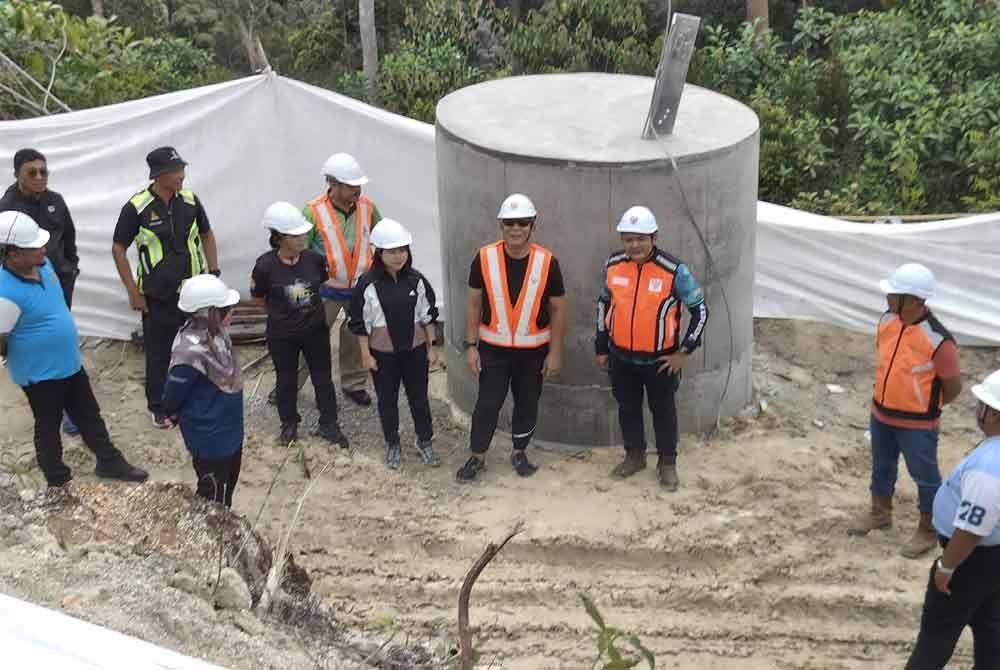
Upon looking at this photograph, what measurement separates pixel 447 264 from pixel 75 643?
506cm

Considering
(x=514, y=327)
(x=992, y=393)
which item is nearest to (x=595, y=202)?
(x=514, y=327)

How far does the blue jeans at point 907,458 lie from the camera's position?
6.15 m

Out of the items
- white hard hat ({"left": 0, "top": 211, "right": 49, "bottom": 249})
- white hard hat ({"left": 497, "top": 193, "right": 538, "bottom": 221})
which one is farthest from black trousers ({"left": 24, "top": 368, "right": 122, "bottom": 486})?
white hard hat ({"left": 497, "top": 193, "right": 538, "bottom": 221})

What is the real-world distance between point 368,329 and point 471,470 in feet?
3.17

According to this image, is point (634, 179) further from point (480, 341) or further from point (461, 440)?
point (461, 440)

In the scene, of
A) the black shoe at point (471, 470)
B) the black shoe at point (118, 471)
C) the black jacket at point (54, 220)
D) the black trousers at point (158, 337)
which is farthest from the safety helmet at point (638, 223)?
the black jacket at point (54, 220)

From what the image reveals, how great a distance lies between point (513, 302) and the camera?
6766 mm

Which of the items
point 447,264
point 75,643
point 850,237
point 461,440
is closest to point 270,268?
point 447,264

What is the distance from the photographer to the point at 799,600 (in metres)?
6.10

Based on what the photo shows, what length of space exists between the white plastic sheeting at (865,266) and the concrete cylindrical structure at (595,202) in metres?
1.15

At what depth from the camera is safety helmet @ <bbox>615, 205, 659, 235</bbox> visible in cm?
640

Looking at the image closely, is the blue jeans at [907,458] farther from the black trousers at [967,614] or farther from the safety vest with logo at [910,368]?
the black trousers at [967,614]

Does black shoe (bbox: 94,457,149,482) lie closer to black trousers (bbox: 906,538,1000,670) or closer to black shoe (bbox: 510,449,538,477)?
black shoe (bbox: 510,449,538,477)

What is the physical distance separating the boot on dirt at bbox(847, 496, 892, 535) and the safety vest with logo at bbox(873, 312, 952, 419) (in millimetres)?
602
